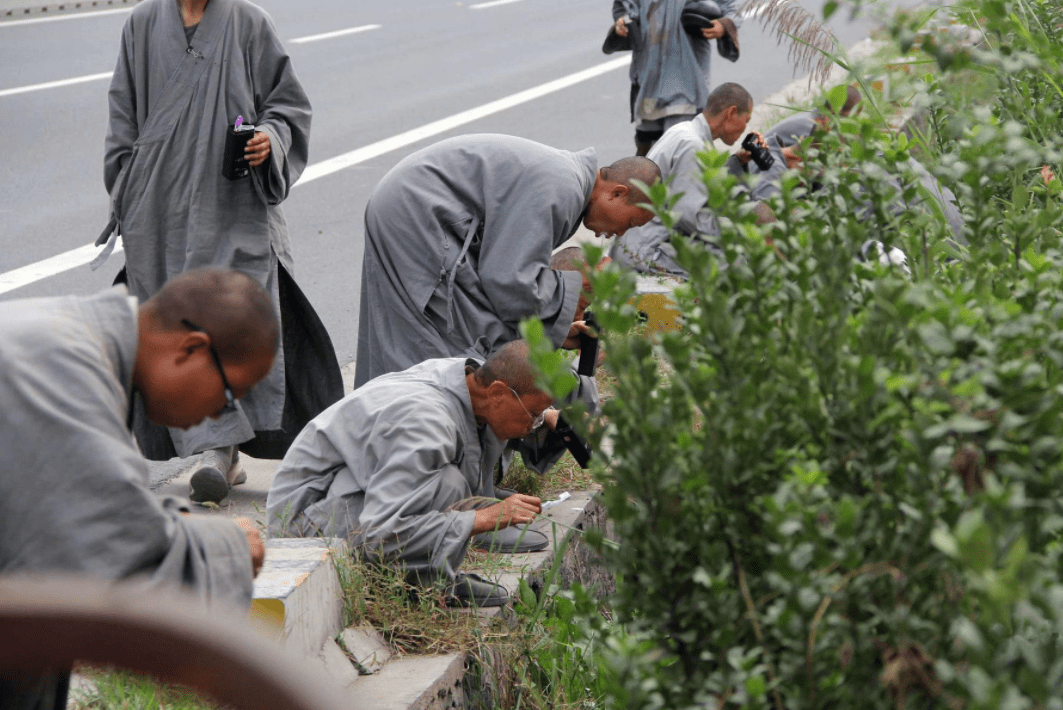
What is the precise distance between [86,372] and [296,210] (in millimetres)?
6395

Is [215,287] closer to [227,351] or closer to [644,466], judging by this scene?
[227,351]

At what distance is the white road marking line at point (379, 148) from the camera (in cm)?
658

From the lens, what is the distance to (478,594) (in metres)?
3.38

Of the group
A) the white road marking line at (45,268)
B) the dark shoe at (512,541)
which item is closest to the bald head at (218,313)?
the dark shoe at (512,541)

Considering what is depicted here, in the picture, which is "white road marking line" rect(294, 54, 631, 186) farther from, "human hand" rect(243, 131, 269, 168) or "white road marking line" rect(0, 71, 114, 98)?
"human hand" rect(243, 131, 269, 168)

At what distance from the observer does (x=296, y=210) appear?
8.14m

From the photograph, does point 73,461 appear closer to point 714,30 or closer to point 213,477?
point 213,477

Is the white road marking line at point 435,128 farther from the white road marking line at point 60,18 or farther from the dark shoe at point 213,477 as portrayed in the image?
the white road marking line at point 60,18

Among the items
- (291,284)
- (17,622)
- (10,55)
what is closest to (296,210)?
(291,284)

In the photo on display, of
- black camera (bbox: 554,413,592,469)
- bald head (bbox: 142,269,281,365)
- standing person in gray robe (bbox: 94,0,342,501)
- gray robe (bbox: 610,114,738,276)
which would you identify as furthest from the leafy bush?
gray robe (bbox: 610,114,738,276)

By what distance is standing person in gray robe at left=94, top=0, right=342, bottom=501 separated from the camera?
4.30 metres

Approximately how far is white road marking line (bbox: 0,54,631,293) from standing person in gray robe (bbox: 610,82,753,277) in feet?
9.65

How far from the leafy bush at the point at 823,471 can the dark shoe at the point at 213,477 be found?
8.47ft

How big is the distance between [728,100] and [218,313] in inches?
184
